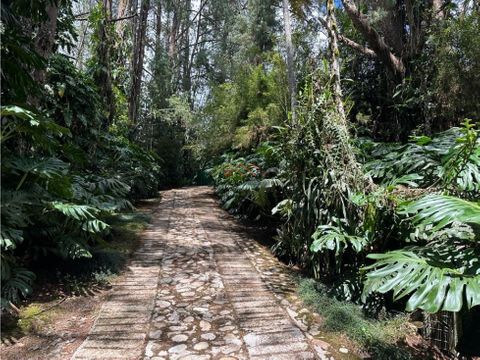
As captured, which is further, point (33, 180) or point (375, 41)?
point (375, 41)

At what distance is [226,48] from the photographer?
18.5 metres

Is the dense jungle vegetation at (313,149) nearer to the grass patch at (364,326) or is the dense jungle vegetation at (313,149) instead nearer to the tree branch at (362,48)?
the tree branch at (362,48)

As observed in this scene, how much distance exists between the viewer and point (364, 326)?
2.55 meters

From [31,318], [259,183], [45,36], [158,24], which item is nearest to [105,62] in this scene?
[45,36]

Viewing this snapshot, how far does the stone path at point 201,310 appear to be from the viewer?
2262mm

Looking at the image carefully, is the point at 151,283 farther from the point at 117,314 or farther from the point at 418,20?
the point at 418,20

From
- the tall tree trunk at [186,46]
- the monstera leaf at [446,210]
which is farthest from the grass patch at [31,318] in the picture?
the tall tree trunk at [186,46]

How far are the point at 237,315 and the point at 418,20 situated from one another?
272 inches

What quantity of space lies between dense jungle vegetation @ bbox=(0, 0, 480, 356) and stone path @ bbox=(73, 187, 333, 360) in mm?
474

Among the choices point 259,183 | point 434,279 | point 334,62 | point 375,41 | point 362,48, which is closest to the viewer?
point 434,279

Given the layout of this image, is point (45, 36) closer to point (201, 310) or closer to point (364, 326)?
point (201, 310)

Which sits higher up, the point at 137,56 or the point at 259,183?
the point at 137,56

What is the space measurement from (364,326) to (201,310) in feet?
A: 4.03

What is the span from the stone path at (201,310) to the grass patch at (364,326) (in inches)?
5.8
